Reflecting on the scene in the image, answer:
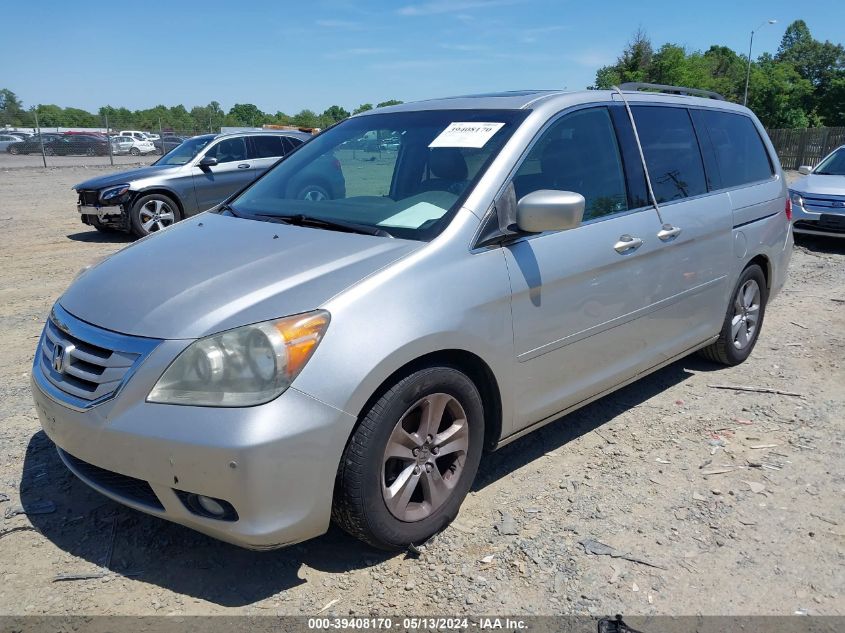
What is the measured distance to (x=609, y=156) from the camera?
12.5 ft

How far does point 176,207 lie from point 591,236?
29.1ft

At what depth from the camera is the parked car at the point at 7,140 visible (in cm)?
3805

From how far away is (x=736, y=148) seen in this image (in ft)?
16.2

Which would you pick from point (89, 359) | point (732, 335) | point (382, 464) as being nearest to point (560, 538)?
point (382, 464)

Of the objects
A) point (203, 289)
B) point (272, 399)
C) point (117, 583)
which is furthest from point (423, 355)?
point (117, 583)

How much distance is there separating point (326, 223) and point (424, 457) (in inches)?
47.4

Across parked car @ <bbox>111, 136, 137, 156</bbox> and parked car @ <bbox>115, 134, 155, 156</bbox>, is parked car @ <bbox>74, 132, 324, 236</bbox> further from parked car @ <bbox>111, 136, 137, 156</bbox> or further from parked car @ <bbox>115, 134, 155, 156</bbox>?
parked car @ <bbox>115, 134, 155, 156</bbox>

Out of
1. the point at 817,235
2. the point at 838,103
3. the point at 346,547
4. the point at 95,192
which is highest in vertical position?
the point at 838,103

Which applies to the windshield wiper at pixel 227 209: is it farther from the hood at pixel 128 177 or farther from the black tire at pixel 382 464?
the hood at pixel 128 177

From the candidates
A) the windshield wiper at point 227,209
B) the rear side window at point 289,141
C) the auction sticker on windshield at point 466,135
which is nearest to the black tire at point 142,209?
the rear side window at point 289,141

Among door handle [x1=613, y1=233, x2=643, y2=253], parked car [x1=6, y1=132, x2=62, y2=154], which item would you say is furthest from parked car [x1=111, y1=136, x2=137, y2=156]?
door handle [x1=613, y1=233, x2=643, y2=253]

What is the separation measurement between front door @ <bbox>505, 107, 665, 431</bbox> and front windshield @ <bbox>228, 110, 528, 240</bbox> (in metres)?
0.29

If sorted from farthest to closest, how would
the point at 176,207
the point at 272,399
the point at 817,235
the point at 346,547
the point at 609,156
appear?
the point at 176,207, the point at 817,235, the point at 609,156, the point at 346,547, the point at 272,399

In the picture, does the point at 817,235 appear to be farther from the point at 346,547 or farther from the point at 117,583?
the point at 117,583
